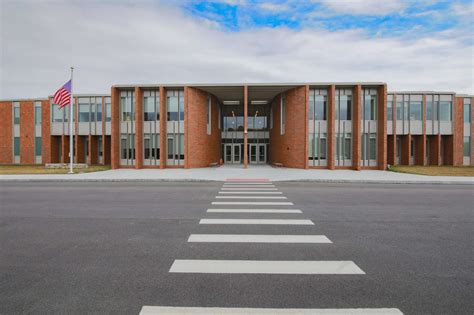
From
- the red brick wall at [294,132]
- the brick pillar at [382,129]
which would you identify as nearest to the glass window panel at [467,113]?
the brick pillar at [382,129]

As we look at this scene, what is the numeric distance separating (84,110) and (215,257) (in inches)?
1320

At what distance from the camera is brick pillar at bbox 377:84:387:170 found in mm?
23969

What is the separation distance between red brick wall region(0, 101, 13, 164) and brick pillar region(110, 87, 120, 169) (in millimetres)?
18313

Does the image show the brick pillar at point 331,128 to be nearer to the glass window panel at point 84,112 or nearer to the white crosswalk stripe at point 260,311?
the white crosswalk stripe at point 260,311

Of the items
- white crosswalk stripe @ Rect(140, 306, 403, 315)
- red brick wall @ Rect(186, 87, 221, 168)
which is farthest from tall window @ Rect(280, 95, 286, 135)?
white crosswalk stripe @ Rect(140, 306, 403, 315)

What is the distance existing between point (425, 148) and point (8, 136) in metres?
53.7

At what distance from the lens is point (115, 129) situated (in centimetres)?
2555

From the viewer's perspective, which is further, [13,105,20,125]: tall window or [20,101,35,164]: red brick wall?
[13,105,20,125]: tall window

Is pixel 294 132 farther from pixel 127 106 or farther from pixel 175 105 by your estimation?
pixel 127 106

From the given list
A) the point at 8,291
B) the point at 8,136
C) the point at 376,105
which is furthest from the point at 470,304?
the point at 8,136

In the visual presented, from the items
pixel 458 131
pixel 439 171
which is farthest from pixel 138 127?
pixel 458 131

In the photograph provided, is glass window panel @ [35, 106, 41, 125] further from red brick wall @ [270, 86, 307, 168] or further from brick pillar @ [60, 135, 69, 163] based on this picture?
red brick wall @ [270, 86, 307, 168]

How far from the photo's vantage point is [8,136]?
3241 cm

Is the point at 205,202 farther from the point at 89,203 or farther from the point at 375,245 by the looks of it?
the point at 375,245
